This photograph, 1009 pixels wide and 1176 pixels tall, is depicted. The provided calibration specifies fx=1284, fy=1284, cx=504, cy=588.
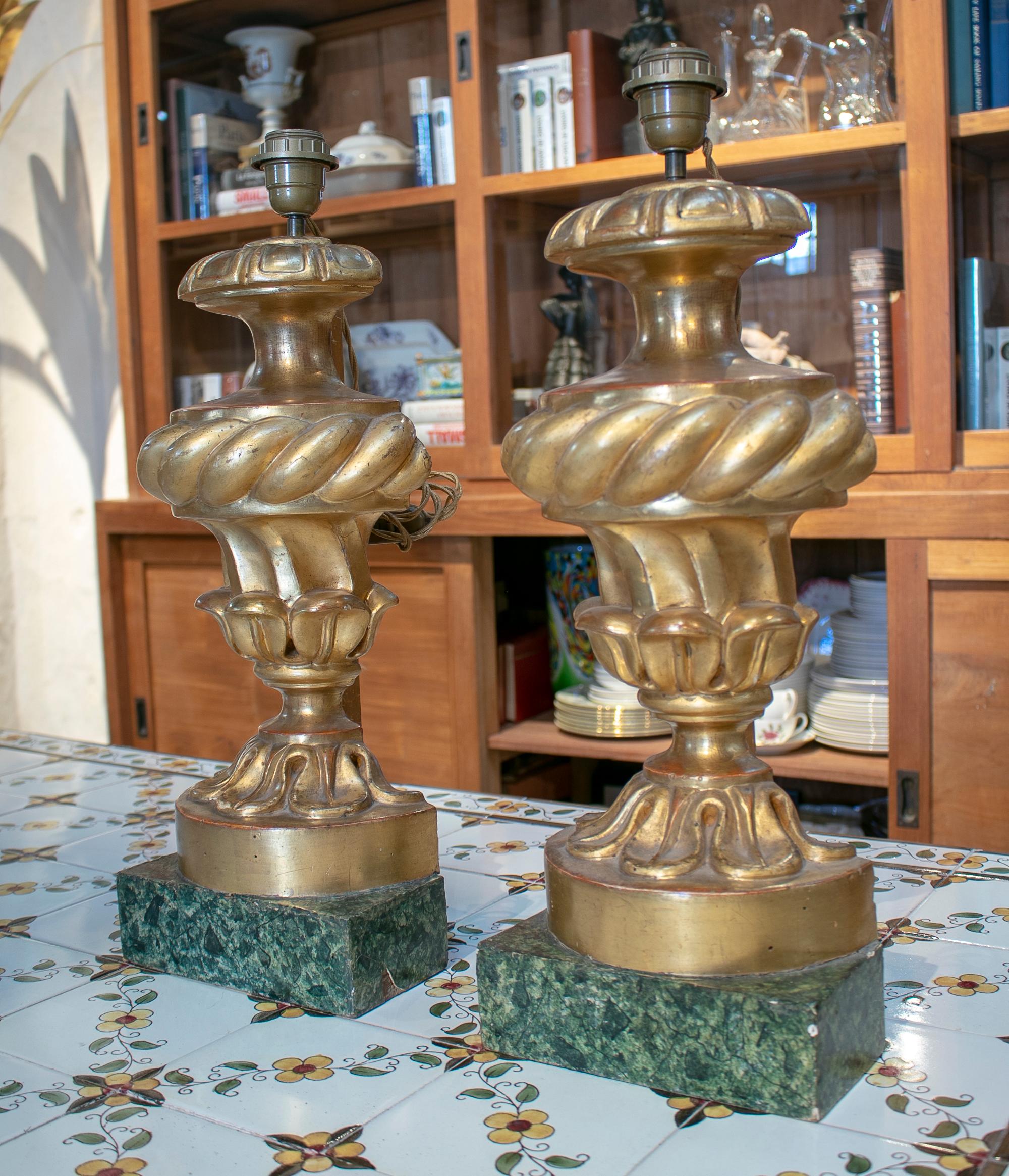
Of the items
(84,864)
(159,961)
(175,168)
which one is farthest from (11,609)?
(159,961)

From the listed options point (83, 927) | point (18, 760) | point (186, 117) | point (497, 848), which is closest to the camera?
point (83, 927)

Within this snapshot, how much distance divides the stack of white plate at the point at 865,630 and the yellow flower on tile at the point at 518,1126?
1.55 metres

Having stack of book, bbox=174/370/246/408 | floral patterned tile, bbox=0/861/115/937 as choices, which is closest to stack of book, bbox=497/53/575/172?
stack of book, bbox=174/370/246/408

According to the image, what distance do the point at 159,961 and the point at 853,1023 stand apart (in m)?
0.43

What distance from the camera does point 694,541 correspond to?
2.06ft

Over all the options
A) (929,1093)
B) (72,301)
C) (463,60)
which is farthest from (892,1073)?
(72,301)

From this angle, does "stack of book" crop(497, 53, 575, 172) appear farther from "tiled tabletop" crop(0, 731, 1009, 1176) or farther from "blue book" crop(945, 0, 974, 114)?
"tiled tabletop" crop(0, 731, 1009, 1176)

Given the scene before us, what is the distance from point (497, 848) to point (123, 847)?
1.04 feet

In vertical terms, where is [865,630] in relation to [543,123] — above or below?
below

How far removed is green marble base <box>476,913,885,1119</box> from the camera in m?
0.58

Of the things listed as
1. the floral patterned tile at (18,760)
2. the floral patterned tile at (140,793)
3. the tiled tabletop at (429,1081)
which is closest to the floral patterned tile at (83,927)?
the tiled tabletop at (429,1081)

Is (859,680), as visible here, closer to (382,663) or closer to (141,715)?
(382,663)

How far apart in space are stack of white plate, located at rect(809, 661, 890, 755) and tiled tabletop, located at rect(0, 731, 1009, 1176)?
113 cm

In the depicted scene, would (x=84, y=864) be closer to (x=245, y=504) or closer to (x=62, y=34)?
(x=245, y=504)
